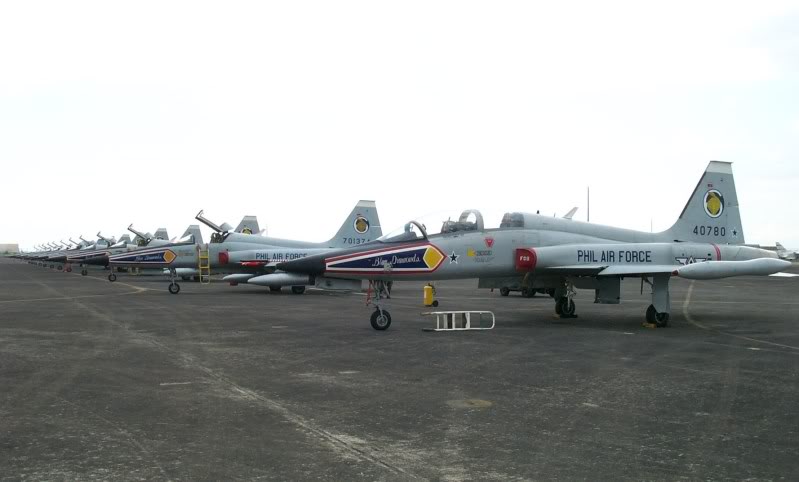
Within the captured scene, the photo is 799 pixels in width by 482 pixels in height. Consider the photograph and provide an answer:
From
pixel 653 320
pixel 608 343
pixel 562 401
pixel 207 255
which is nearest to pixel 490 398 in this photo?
pixel 562 401

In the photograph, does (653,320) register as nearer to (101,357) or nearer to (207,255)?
(101,357)

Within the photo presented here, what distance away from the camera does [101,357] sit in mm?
10945

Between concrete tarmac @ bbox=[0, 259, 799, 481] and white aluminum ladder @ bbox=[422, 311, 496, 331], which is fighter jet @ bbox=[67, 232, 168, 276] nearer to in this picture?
concrete tarmac @ bbox=[0, 259, 799, 481]

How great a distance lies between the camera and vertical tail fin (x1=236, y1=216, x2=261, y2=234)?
45.4 m

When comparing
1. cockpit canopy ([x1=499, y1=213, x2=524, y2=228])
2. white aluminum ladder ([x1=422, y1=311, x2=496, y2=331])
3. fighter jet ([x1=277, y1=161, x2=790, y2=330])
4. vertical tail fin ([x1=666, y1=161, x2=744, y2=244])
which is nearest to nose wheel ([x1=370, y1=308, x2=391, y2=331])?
fighter jet ([x1=277, y1=161, x2=790, y2=330])

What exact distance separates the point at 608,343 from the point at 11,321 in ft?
46.1

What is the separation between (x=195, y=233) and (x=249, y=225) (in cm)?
809

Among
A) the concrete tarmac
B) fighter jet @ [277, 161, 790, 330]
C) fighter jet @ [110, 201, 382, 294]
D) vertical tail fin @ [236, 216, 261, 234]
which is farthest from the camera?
vertical tail fin @ [236, 216, 261, 234]

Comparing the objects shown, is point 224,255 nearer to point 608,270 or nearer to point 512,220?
point 512,220

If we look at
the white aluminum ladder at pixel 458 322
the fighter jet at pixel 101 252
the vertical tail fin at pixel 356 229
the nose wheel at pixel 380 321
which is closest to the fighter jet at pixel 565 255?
the nose wheel at pixel 380 321

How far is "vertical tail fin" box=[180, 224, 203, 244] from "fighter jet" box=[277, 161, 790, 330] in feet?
64.0

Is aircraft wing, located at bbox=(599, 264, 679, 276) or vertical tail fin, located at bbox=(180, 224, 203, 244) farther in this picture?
vertical tail fin, located at bbox=(180, 224, 203, 244)

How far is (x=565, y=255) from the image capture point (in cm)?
1628

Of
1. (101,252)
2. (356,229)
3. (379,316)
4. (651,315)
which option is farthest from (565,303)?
(101,252)
